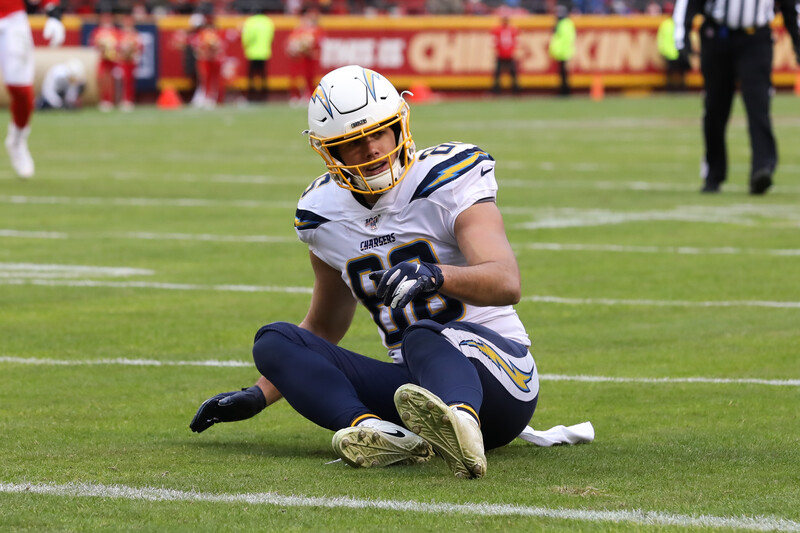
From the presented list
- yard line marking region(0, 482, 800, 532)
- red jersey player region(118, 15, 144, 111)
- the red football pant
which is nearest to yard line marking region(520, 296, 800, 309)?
yard line marking region(0, 482, 800, 532)

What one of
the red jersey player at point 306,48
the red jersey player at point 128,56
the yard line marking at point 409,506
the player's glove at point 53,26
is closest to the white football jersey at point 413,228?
the yard line marking at point 409,506

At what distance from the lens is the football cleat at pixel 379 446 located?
13.9ft

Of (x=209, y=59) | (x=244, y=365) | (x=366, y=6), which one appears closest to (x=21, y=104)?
(x=244, y=365)

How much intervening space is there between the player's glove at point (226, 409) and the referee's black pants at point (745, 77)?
871 centimetres

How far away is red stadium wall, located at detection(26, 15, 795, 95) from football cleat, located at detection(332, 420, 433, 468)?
98.7 ft

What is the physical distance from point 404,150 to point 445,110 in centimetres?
2437

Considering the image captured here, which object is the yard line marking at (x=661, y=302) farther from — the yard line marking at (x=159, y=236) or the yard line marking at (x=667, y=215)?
the yard line marking at (x=667, y=215)

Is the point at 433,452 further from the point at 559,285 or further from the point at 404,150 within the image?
the point at 559,285

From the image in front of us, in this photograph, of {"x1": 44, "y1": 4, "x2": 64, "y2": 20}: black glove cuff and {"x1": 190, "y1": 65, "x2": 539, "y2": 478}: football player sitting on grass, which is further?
{"x1": 44, "y1": 4, "x2": 64, "y2": 20}: black glove cuff

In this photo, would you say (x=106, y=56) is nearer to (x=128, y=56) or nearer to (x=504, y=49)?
(x=128, y=56)

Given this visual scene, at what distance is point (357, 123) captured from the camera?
4551 mm

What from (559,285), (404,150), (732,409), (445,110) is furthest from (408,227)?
(445,110)

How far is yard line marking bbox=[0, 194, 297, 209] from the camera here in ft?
40.7

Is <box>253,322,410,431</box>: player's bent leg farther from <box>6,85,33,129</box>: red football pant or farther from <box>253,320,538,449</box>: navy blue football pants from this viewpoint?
<box>6,85,33,129</box>: red football pant
